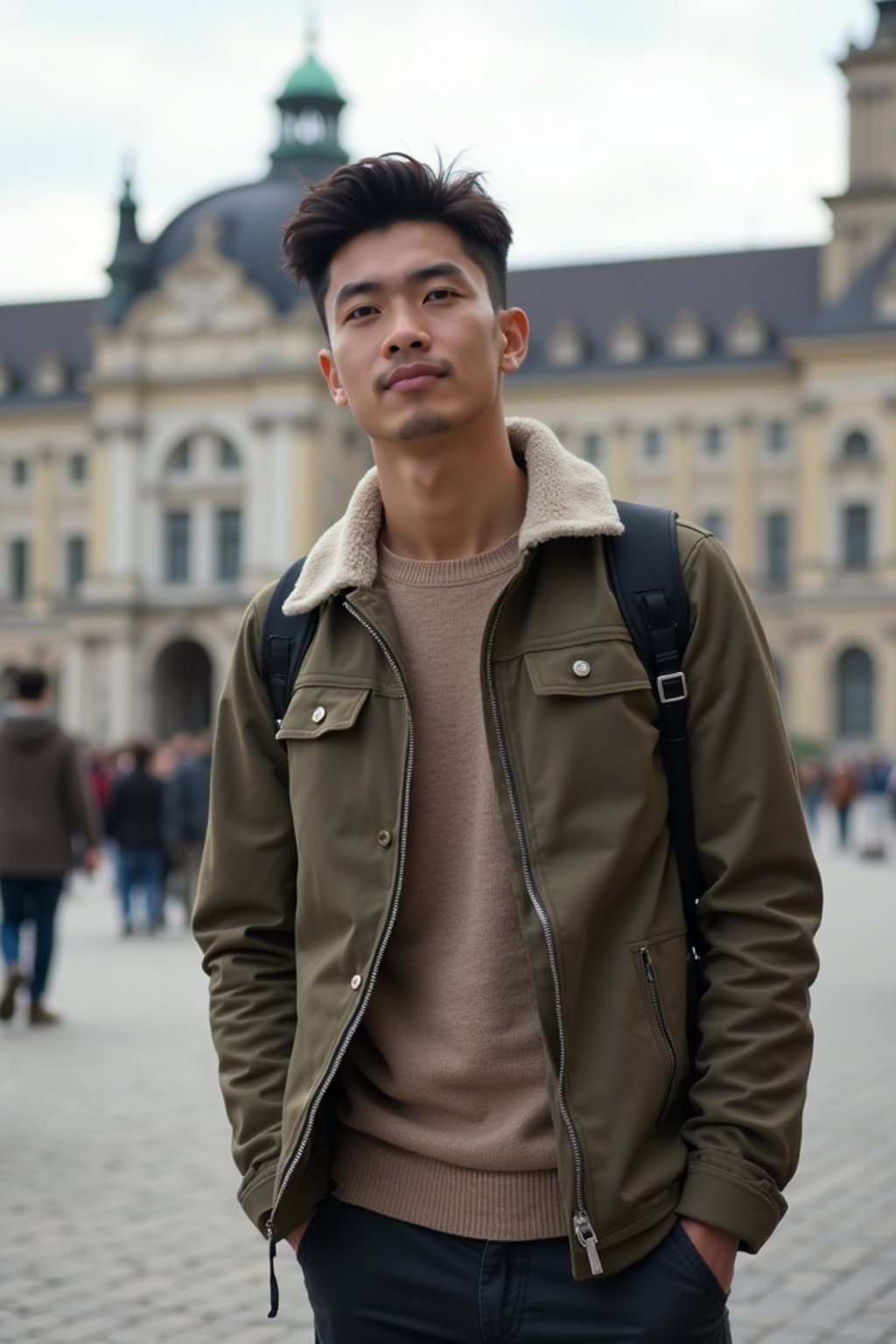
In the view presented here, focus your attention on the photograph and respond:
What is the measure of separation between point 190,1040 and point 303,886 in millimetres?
8661

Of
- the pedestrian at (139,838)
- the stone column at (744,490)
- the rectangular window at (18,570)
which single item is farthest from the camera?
the rectangular window at (18,570)

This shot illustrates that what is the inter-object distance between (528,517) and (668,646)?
0.91 feet

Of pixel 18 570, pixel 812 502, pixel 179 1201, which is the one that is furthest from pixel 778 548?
pixel 179 1201

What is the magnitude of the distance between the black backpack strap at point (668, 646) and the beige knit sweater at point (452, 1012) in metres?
0.18

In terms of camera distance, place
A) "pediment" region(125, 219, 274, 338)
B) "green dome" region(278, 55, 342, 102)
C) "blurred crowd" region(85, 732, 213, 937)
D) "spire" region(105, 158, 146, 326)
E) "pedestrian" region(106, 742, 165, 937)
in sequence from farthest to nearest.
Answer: "green dome" region(278, 55, 342, 102) < "spire" region(105, 158, 146, 326) < "pediment" region(125, 219, 274, 338) < "pedestrian" region(106, 742, 165, 937) < "blurred crowd" region(85, 732, 213, 937)

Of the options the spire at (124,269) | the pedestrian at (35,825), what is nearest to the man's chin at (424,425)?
the pedestrian at (35,825)

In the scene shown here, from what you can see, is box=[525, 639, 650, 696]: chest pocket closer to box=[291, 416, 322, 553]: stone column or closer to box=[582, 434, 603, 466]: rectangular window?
box=[291, 416, 322, 553]: stone column

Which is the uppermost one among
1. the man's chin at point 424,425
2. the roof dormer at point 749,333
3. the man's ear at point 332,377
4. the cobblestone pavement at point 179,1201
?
the roof dormer at point 749,333

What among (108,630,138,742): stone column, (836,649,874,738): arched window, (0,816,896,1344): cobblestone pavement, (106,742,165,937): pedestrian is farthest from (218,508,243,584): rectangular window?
(0,816,896,1344): cobblestone pavement

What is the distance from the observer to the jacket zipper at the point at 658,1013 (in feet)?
8.66

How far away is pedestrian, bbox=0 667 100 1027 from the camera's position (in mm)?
11703

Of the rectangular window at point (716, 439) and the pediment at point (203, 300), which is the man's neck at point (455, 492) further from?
the rectangular window at point (716, 439)

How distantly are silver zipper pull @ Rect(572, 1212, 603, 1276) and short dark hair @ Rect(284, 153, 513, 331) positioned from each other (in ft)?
4.33

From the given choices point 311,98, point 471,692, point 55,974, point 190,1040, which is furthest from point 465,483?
point 311,98
